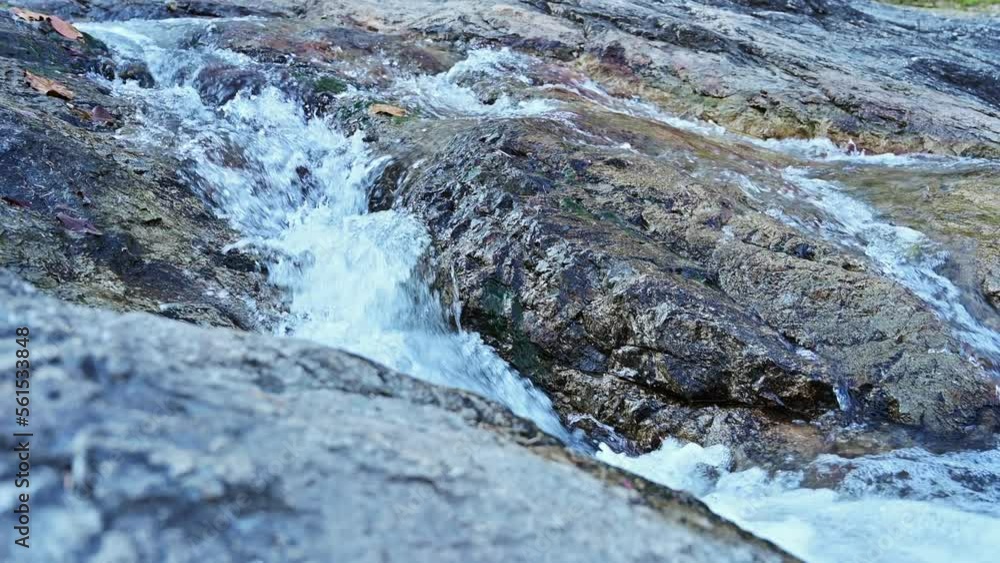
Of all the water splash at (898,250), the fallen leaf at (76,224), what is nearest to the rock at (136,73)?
the fallen leaf at (76,224)

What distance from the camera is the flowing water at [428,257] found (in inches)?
126

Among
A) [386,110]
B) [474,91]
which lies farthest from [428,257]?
[474,91]

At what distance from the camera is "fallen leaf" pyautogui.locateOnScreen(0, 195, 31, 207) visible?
12.9 feet

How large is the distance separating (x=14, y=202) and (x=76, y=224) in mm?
352

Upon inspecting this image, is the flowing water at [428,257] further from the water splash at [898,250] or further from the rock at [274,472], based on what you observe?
the rock at [274,472]

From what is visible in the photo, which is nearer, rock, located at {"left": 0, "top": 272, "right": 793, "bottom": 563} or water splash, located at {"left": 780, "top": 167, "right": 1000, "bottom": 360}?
rock, located at {"left": 0, "top": 272, "right": 793, "bottom": 563}

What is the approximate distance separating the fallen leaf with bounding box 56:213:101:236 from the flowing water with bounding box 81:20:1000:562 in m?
0.96

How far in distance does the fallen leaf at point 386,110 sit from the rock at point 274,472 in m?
4.73

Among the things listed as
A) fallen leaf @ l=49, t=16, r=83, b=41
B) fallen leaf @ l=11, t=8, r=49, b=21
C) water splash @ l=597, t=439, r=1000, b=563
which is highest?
fallen leaf @ l=11, t=8, r=49, b=21

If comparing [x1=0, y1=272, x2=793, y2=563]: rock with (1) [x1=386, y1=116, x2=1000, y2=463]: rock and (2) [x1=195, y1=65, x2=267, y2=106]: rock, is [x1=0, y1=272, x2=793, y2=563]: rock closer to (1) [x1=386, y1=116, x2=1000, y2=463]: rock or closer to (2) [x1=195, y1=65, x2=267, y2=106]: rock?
(1) [x1=386, y1=116, x2=1000, y2=463]: rock

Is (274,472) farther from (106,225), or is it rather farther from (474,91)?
(474,91)

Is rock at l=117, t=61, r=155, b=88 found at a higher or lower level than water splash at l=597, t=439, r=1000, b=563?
higher

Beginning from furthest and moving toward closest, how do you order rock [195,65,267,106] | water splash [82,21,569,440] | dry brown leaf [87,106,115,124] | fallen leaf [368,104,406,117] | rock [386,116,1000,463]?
rock [195,65,267,106], fallen leaf [368,104,406,117], dry brown leaf [87,106,115,124], water splash [82,21,569,440], rock [386,116,1000,463]

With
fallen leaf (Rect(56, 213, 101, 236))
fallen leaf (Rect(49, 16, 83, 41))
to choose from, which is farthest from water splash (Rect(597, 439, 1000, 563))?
fallen leaf (Rect(49, 16, 83, 41))
